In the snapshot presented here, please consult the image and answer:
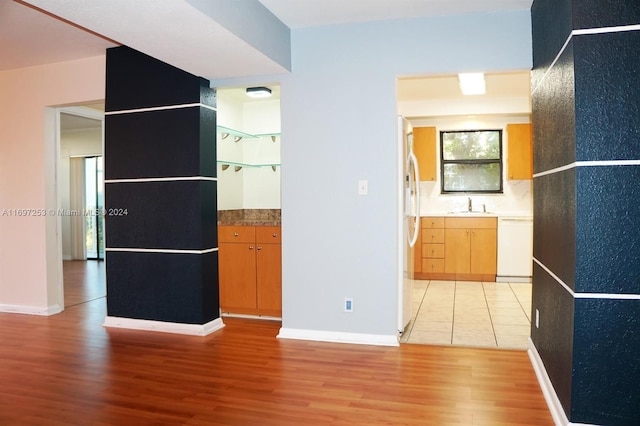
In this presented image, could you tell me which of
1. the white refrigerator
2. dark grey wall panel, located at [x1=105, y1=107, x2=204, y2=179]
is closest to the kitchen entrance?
the white refrigerator

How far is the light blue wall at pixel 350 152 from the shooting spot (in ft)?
12.0

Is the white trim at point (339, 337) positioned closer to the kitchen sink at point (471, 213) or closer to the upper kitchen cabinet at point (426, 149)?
the kitchen sink at point (471, 213)

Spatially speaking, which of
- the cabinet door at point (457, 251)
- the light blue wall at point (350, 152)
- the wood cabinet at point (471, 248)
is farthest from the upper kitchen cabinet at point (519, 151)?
the light blue wall at point (350, 152)

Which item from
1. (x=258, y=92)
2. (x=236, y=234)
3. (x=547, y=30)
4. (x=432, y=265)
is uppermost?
(x=258, y=92)

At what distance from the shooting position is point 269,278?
14.9ft

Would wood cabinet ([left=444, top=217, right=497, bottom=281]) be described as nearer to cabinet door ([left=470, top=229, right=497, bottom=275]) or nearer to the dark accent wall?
cabinet door ([left=470, top=229, right=497, bottom=275])

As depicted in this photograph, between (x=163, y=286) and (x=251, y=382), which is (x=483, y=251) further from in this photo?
(x=251, y=382)

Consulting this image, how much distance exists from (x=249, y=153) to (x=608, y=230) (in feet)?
13.2

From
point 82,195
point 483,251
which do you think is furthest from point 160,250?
point 82,195

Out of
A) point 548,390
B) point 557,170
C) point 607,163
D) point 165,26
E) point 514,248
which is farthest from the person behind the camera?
point 514,248

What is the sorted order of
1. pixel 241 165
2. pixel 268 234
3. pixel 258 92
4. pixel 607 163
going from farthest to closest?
pixel 241 165, pixel 258 92, pixel 268 234, pixel 607 163

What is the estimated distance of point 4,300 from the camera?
5.10 meters

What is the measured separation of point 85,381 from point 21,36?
2.83 m

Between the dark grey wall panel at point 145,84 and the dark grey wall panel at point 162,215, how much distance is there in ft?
2.26
